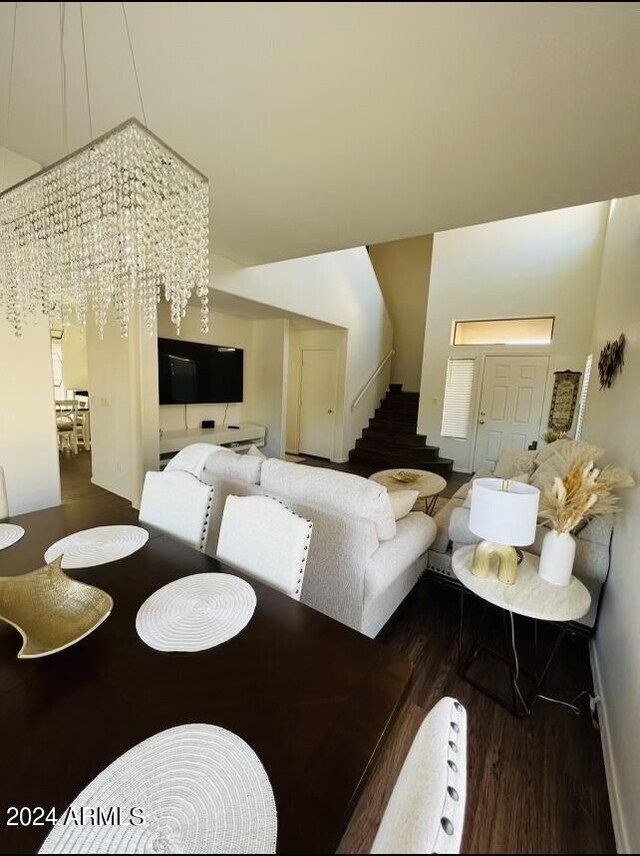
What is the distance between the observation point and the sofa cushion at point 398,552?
1614 millimetres

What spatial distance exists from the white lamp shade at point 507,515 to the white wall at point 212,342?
3915 mm

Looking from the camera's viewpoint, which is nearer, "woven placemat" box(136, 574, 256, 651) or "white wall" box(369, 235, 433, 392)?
"woven placemat" box(136, 574, 256, 651)

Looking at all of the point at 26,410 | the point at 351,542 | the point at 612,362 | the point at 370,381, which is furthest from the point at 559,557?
the point at 370,381

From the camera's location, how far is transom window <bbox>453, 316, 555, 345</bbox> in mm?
5004

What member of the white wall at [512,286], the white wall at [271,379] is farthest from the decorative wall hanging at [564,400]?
the white wall at [271,379]

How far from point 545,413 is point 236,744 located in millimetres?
5519

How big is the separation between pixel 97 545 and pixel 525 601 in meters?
1.74

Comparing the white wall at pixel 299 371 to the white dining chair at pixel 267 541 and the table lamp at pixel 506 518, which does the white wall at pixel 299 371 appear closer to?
the table lamp at pixel 506 518

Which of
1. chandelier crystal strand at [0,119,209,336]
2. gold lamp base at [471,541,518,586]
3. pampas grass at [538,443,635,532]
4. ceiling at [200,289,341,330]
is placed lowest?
gold lamp base at [471,541,518,586]

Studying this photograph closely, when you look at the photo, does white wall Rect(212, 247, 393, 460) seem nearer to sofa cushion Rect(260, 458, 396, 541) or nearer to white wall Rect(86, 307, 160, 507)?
white wall Rect(86, 307, 160, 507)

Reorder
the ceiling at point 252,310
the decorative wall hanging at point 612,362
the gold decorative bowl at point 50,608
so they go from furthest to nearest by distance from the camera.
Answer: the ceiling at point 252,310 < the decorative wall hanging at point 612,362 < the gold decorative bowl at point 50,608

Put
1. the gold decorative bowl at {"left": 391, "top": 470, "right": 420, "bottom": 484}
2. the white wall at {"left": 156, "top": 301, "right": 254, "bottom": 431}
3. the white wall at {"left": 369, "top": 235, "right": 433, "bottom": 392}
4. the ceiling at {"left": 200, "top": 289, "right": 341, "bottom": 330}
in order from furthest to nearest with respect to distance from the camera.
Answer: the white wall at {"left": 369, "top": 235, "right": 433, "bottom": 392} < the white wall at {"left": 156, "top": 301, "right": 254, "bottom": 431} < the ceiling at {"left": 200, "top": 289, "right": 341, "bottom": 330} < the gold decorative bowl at {"left": 391, "top": 470, "right": 420, "bottom": 484}

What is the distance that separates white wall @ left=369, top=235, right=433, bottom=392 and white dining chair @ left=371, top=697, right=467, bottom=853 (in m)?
7.47

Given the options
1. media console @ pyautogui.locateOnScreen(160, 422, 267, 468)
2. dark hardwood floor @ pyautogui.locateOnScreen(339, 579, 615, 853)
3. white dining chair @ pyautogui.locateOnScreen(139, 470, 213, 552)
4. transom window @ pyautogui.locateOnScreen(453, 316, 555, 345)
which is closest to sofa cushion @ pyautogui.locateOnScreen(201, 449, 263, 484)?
white dining chair @ pyautogui.locateOnScreen(139, 470, 213, 552)
